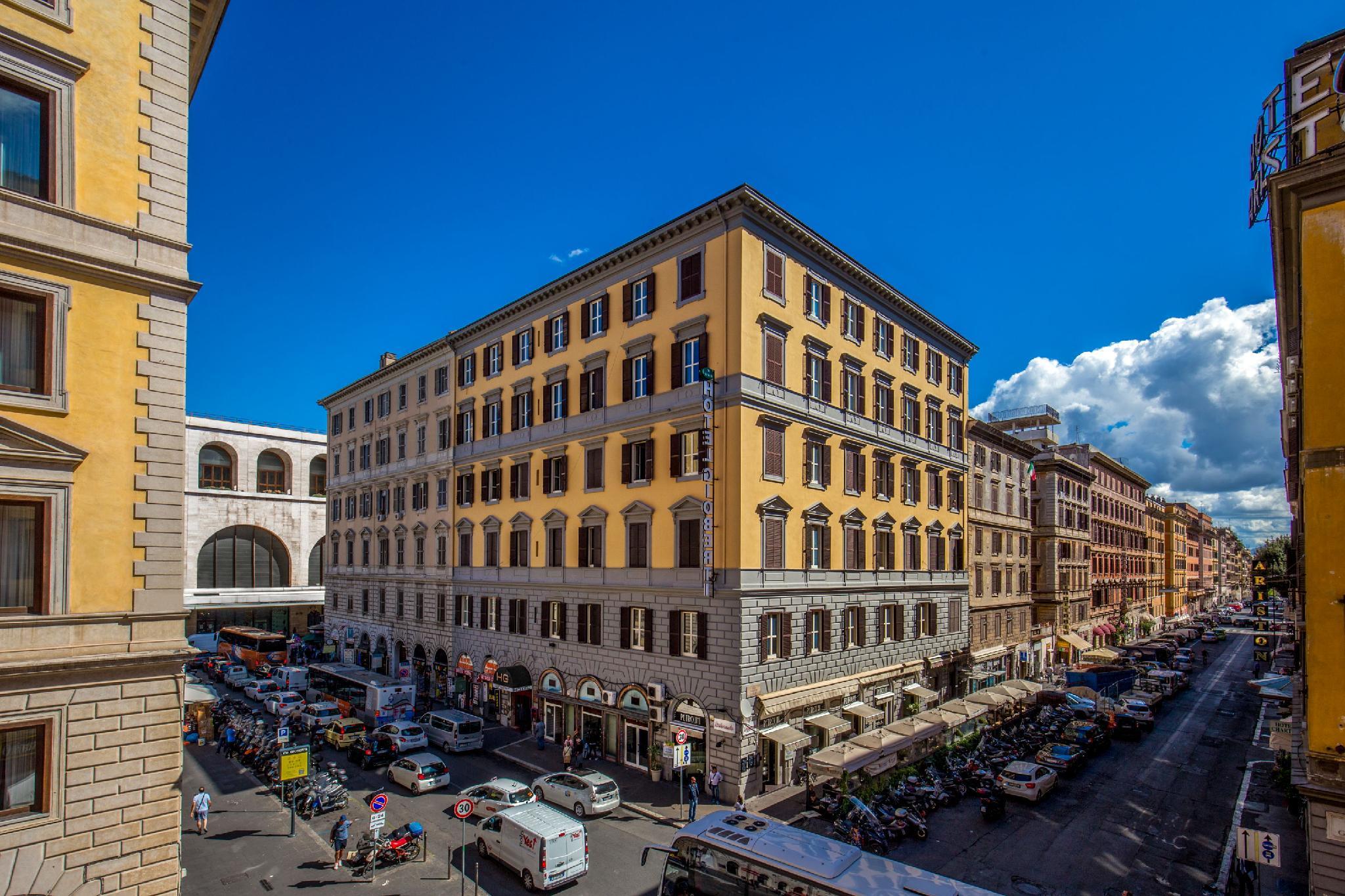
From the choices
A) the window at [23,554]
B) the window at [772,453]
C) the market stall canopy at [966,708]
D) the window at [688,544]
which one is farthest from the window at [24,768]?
the market stall canopy at [966,708]

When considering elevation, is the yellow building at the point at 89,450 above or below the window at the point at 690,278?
below

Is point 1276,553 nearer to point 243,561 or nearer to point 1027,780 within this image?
point 1027,780

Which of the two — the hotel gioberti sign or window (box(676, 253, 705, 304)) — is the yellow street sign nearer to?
window (box(676, 253, 705, 304))

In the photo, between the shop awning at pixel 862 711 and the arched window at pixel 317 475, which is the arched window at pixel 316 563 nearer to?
the arched window at pixel 317 475

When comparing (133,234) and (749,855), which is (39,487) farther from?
(749,855)

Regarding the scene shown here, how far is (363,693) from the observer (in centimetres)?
4131

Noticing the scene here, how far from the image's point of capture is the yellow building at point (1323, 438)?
15.9m

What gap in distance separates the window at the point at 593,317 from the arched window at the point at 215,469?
53.2m

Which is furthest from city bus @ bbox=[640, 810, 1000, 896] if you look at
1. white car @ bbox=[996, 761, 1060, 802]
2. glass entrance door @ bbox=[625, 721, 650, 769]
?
white car @ bbox=[996, 761, 1060, 802]

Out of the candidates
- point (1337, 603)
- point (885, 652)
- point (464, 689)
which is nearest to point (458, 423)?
point (464, 689)

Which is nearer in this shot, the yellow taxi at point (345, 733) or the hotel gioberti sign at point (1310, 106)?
the hotel gioberti sign at point (1310, 106)

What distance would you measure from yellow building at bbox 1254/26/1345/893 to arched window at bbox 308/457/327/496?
3121 inches

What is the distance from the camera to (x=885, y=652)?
36.0 m

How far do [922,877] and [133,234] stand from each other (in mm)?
20375
